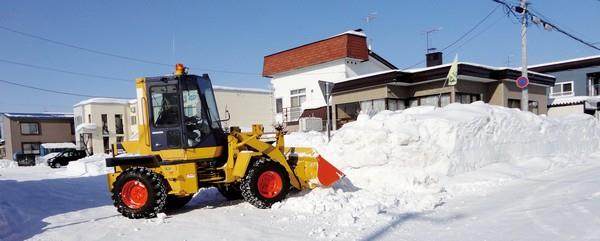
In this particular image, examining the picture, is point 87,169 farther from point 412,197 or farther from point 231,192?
point 412,197

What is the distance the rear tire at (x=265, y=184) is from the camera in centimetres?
761

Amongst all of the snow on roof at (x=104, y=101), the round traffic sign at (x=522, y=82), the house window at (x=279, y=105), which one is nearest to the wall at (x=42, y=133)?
the snow on roof at (x=104, y=101)

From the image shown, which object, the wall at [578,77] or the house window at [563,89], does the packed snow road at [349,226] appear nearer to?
the wall at [578,77]

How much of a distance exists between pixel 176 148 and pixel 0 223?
3305 mm

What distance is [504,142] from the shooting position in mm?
11273

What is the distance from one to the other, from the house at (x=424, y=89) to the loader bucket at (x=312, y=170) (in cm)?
1039

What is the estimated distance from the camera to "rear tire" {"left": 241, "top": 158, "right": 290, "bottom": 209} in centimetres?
761

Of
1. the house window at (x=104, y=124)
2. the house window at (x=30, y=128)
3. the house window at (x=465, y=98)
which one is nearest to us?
the house window at (x=465, y=98)

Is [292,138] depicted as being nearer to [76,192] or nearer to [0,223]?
[76,192]

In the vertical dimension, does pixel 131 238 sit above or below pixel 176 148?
below

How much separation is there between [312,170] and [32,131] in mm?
51642

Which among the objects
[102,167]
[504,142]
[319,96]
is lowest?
[102,167]

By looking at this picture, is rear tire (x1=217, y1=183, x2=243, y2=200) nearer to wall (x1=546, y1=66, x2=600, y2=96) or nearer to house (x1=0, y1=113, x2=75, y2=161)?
wall (x1=546, y1=66, x2=600, y2=96)

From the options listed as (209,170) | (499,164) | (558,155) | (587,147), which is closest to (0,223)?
(209,170)
